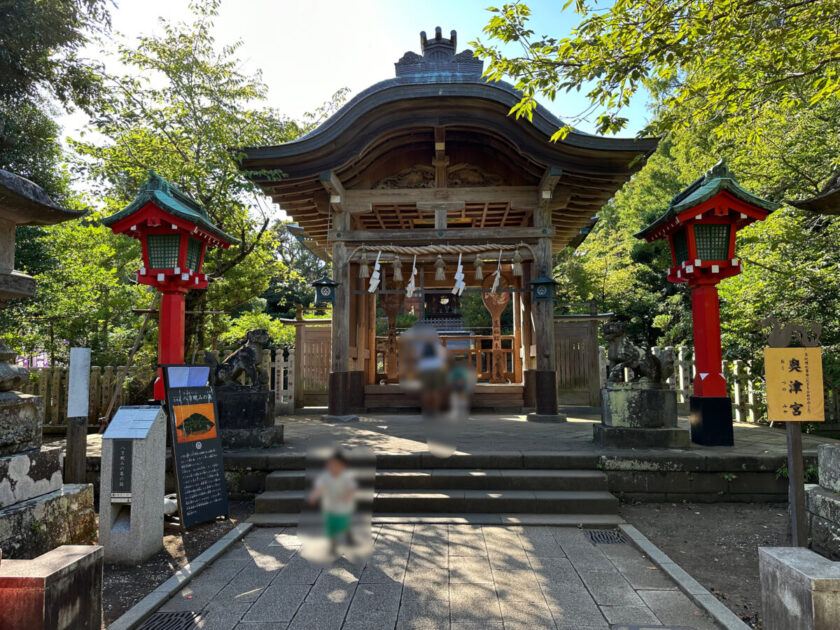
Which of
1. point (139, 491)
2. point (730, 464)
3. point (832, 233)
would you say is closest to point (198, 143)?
point (139, 491)

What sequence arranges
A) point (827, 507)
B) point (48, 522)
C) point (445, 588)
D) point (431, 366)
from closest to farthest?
1. point (431, 366)
2. point (827, 507)
3. point (48, 522)
4. point (445, 588)

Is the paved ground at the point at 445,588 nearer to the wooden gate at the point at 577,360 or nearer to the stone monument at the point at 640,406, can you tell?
the stone monument at the point at 640,406

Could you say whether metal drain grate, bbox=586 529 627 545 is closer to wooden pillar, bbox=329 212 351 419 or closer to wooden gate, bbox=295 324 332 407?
wooden pillar, bbox=329 212 351 419

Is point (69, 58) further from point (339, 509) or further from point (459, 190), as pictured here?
point (339, 509)

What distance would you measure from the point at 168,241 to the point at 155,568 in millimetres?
5385

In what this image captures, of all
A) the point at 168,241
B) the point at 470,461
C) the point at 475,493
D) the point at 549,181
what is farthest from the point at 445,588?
the point at 549,181

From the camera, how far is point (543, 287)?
9.72m

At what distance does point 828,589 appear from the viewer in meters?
2.78

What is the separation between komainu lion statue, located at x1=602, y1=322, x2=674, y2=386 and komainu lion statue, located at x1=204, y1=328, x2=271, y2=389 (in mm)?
5500

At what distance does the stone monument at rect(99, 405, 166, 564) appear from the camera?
15.2ft

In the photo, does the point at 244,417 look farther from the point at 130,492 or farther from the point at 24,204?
the point at 24,204

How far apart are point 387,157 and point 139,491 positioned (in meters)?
8.49

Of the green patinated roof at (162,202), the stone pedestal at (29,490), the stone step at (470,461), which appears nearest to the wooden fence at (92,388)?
the green patinated roof at (162,202)

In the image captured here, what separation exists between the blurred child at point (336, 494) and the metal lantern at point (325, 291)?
9.32 m
